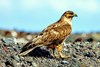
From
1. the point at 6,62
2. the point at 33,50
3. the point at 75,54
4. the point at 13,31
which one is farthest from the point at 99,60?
the point at 13,31

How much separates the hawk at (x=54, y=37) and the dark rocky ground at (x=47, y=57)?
0.88 ft

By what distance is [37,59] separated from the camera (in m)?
14.9

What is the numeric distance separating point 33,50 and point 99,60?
1.90 metres

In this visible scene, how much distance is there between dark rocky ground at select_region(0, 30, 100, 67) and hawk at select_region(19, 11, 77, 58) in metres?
0.27

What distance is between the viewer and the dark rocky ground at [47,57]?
14.6 m

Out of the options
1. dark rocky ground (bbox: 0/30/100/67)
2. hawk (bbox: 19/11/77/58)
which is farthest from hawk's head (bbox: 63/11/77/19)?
dark rocky ground (bbox: 0/30/100/67)

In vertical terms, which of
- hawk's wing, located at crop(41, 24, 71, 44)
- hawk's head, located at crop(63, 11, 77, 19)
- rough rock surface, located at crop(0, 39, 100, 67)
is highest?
hawk's head, located at crop(63, 11, 77, 19)

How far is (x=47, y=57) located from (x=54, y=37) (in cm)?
71

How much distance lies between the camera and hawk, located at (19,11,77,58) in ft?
47.8

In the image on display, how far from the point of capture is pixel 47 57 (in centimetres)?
1526

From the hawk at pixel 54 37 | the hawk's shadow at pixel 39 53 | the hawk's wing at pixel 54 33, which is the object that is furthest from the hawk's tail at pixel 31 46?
the hawk's shadow at pixel 39 53

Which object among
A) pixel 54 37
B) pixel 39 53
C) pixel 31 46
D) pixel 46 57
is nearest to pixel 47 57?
pixel 46 57

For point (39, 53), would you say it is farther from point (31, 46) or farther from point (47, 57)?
point (31, 46)

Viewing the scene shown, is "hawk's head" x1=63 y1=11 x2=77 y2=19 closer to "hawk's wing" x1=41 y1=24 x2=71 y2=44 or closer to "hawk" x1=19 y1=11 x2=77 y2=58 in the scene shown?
"hawk" x1=19 y1=11 x2=77 y2=58
